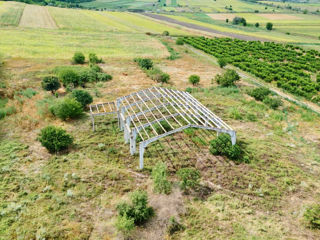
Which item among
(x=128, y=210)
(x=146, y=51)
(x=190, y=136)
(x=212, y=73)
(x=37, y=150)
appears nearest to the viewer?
(x=128, y=210)

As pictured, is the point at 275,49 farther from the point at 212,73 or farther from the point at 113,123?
the point at 113,123

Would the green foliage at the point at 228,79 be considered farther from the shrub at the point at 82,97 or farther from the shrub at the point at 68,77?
the shrub at the point at 68,77

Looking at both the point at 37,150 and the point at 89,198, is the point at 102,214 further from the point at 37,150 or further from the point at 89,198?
the point at 37,150

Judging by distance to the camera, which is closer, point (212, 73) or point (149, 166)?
point (149, 166)

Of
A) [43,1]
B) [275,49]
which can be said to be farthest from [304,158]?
[43,1]

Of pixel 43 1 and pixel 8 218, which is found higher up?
pixel 43 1

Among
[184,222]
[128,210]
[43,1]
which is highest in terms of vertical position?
[43,1]

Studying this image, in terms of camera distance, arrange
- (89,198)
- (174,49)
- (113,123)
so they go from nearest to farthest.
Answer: (89,198) < (113,123) < (174,49)

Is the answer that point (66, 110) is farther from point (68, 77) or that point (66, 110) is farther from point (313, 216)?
point (313, 216)
